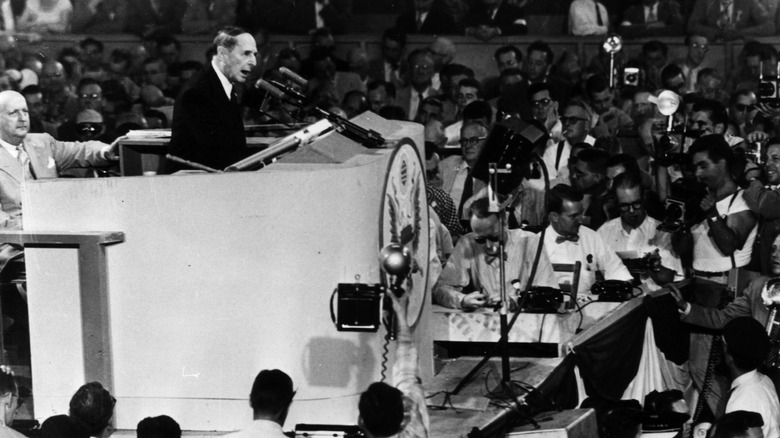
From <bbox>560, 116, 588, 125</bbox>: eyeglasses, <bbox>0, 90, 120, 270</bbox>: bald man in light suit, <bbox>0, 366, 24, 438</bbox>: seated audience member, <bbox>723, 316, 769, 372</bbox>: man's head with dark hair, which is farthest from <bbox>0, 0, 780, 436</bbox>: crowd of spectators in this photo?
<bbox>0, 366, 24, 438</bbox>: seated audience member

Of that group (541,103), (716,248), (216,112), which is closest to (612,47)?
(541,103)

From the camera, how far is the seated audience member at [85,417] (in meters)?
5.62

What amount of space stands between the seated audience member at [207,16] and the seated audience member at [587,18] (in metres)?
3.83

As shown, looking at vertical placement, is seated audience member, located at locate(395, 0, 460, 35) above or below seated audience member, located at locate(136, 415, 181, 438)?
above

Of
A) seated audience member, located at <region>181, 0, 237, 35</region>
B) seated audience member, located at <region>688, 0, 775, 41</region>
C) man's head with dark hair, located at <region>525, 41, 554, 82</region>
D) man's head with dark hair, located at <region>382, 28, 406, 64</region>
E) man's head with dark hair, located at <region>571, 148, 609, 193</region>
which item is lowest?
man's head with dark hair, located at <region>571, 148, 609, 193</region>

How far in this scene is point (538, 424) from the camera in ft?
22.4

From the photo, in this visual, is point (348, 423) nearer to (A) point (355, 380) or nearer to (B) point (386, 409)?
(A) point (355, 380)

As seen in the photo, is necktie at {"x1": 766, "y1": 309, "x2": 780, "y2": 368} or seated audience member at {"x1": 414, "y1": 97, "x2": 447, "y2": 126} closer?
necktie at {"x1": 766, "y1": 309, "x2": 780, "y2": 368}

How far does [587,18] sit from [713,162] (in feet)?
Answer: 16.1

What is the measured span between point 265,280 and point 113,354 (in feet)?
2.68

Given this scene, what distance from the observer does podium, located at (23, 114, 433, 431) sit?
5773mm

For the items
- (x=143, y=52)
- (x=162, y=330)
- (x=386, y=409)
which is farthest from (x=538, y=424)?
(x=143, y=52)

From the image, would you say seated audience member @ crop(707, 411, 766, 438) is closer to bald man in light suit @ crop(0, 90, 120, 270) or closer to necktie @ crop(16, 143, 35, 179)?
bald man in light suit @ crop(0, 90, 120, 270)

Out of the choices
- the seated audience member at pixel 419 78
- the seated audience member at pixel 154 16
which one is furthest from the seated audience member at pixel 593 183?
the seated audience member at pixel 154 16
